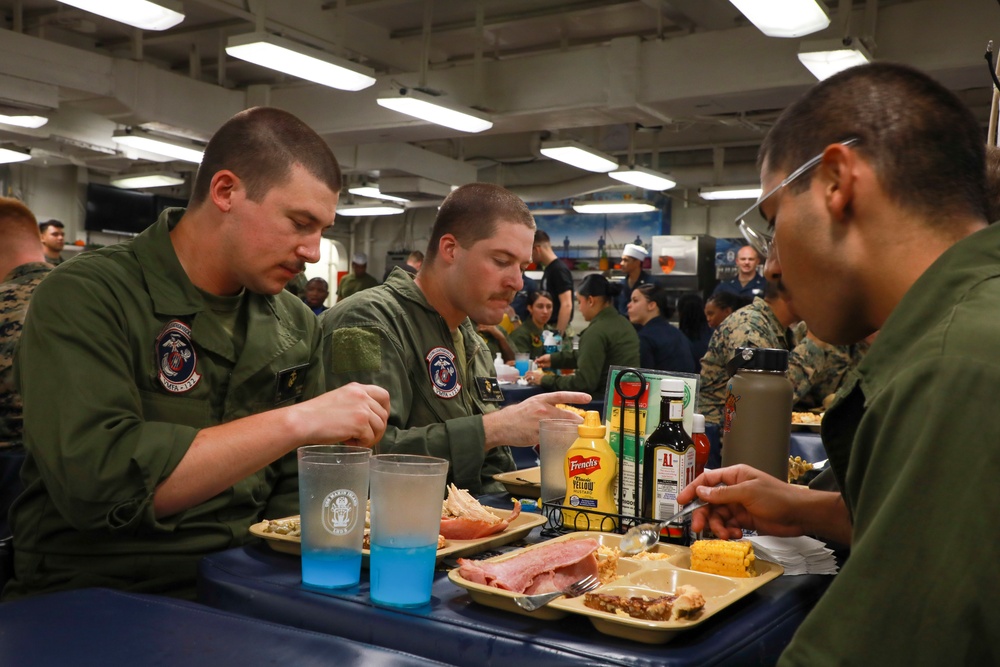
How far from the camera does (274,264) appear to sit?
75.7 inches

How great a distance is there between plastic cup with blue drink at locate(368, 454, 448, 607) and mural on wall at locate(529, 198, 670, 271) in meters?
13.5

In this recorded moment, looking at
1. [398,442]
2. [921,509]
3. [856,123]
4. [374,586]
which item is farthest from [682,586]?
[398,442]

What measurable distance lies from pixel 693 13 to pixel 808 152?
7981 millimetres

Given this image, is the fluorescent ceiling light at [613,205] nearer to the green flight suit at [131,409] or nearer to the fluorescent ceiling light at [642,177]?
the fluorescent ceiling light at [642,177]

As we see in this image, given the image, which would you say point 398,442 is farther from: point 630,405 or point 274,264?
point 630,405

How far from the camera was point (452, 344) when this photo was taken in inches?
106

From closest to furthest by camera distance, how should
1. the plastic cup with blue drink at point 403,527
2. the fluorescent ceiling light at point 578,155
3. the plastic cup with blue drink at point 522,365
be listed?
the plastic cup with blue drink at point 403,527 → the plastic cup with blue drink at point 522,365 → the fluorescent ceiling light at point 578,155

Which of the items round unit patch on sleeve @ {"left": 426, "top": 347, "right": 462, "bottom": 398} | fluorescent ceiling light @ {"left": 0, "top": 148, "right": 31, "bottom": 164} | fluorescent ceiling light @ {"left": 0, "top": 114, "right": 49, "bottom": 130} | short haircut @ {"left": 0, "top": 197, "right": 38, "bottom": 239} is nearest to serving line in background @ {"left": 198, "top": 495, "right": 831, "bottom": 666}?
round unit patch on sleeve @ {"left": 426, "top": 347, "right": 462, "bottom": 398}

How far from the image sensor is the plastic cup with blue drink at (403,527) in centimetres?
123

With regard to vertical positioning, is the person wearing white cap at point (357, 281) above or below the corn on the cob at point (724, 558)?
above

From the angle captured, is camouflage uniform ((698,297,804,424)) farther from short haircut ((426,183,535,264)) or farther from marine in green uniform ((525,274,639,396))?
short haircut ((426,183,535,264))

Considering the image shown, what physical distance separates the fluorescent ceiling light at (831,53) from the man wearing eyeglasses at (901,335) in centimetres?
523

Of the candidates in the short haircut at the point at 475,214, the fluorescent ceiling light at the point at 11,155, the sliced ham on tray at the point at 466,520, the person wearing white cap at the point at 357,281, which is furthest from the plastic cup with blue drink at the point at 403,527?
the fluorescent ceiling light at the point at 11,155

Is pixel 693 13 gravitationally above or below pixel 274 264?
above
